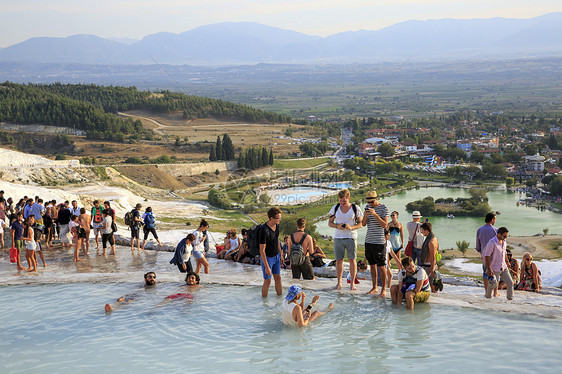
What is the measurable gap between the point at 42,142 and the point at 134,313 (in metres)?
72.8

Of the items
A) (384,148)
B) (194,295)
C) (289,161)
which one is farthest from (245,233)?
(384,148)

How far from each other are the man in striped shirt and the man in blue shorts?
4.51ft

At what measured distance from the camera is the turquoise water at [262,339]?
23.3 feet

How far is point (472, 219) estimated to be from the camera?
59.1 metres

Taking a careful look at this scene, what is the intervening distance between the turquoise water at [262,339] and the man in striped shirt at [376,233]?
21.3 inches

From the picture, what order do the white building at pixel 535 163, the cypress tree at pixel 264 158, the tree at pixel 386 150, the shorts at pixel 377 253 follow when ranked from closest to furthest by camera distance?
the shorts at pixel 377 253, the cypress tree at pixel 264 158, the white building at pixel 535 163, the tree at pixel 386 150

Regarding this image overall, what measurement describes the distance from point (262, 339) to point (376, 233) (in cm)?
244

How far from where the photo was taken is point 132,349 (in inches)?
307

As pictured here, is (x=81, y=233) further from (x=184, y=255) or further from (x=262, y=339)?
(x=262, y=339)

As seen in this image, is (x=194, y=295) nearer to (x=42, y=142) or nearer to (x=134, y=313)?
(x=134, y=313)

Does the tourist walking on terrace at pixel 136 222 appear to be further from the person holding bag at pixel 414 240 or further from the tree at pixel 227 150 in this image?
the tree at pixel 227 150

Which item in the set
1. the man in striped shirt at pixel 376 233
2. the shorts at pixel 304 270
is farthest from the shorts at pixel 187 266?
the man in striped shirt at pixel 376 233

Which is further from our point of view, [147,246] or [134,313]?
[147,246]

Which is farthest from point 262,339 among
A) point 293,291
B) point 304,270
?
point 304,270
